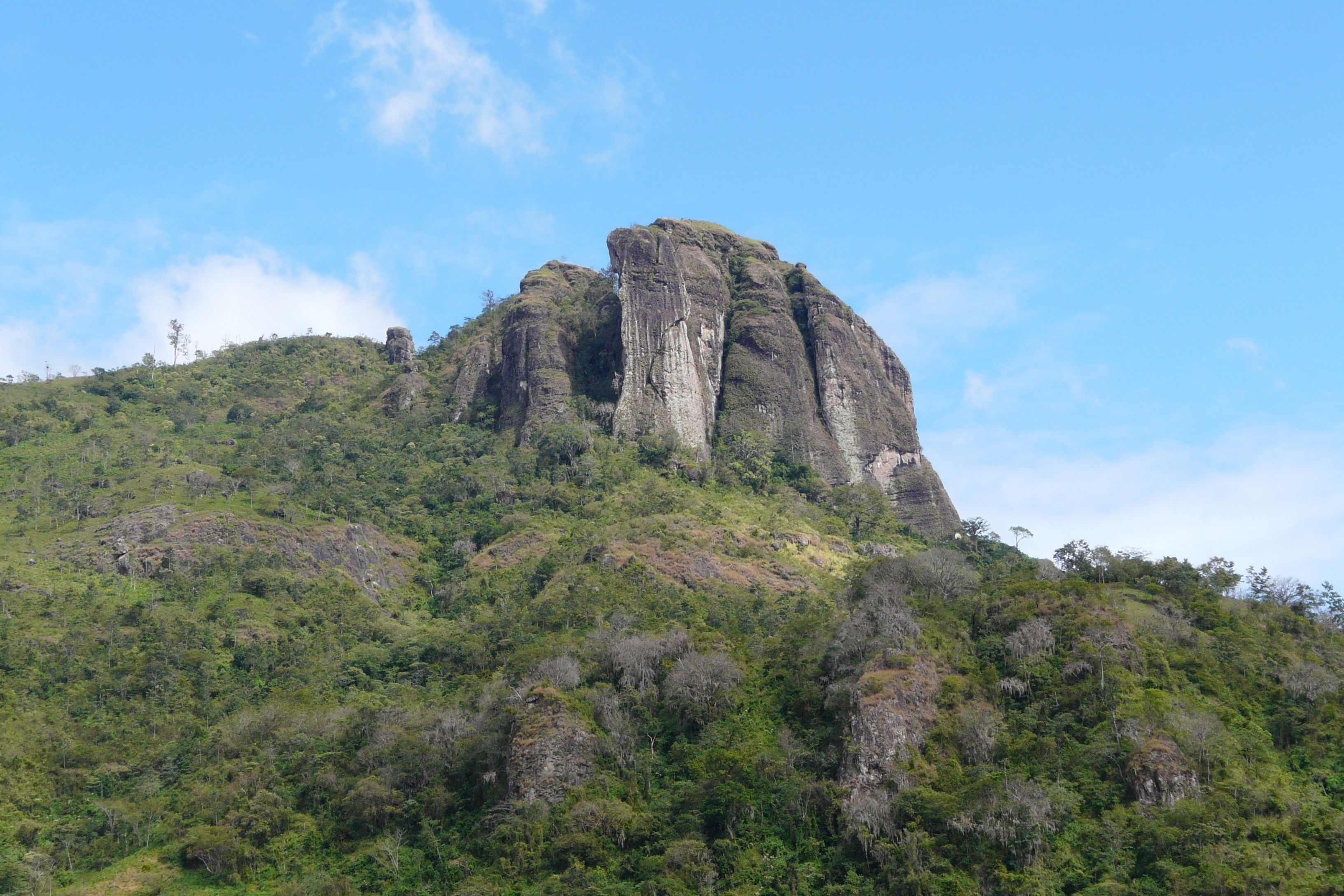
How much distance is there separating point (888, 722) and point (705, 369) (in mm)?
57641

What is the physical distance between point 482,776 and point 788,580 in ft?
93.8

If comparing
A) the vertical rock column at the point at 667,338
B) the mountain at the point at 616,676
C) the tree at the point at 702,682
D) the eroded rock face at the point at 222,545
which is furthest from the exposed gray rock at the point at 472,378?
the tree at the point at 702,682

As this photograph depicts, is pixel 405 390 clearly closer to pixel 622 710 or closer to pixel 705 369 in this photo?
pixel 705 369

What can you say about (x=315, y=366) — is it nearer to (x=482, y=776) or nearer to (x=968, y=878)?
(x=482, y=776)

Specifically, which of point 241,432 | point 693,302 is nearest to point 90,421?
point 241,432

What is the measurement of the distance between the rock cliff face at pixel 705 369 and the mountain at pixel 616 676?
655 millimetres

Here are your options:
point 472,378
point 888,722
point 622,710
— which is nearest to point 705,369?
point 472,378

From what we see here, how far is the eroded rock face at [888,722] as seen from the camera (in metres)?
46.8

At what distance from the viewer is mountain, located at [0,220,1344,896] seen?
147ft

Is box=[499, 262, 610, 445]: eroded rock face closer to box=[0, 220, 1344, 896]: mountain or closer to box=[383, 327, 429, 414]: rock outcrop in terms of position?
box=[0, 220, 1344, 896]: mountain

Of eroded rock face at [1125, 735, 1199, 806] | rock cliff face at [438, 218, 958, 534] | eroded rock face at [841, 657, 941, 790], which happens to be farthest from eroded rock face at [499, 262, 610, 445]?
eroded rock face at [1125, 735, 1199, 806]

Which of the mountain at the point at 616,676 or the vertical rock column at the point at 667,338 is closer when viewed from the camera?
the mountain at the point at 616,676

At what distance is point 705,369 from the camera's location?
102312 millimetres

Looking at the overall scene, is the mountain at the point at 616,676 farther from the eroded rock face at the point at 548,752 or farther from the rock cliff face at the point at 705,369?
the rock cliff face at the point at 705,369
